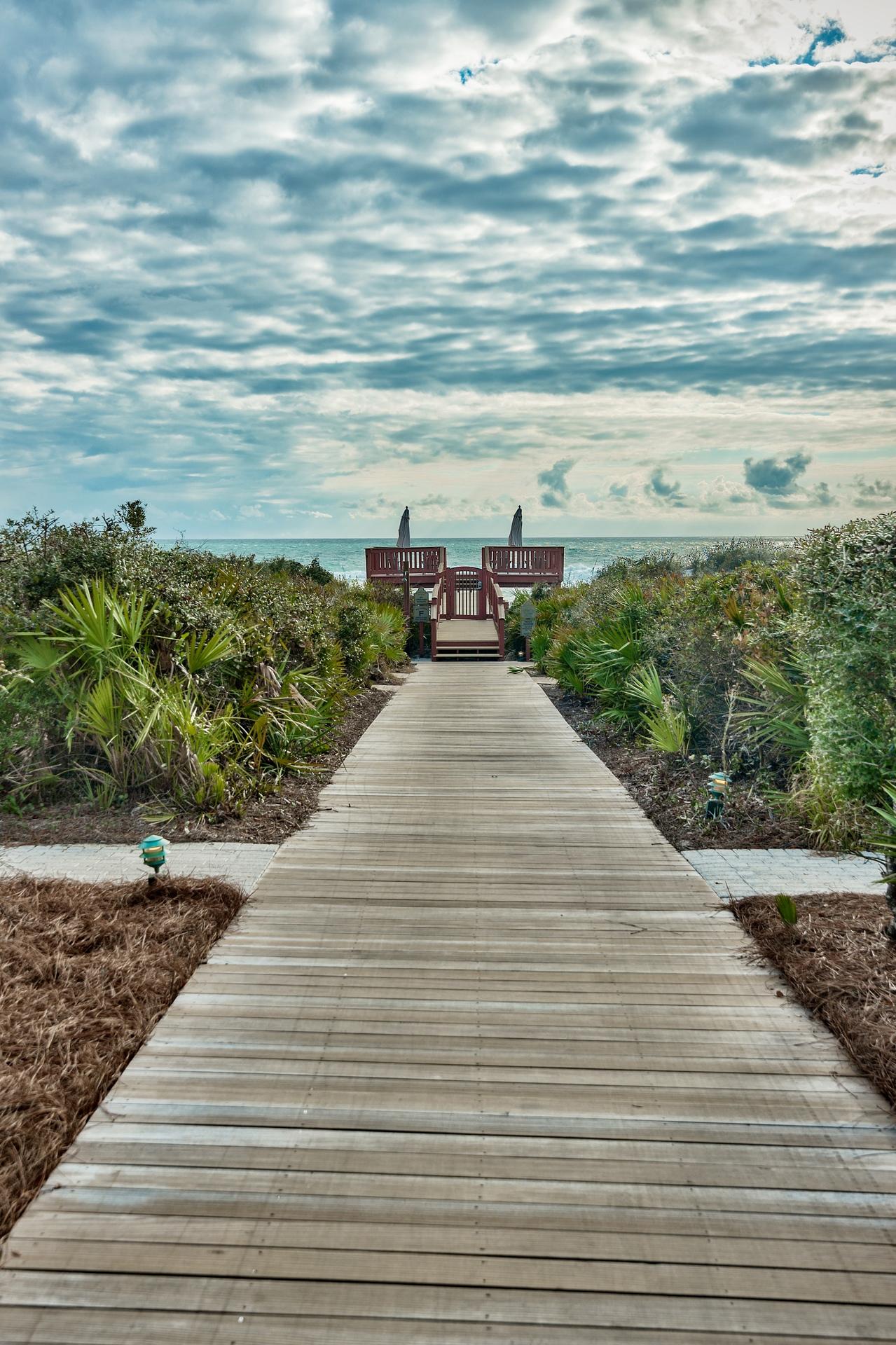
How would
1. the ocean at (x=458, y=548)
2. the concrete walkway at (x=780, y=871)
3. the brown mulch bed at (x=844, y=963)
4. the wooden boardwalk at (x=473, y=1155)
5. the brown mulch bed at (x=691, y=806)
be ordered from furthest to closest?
the ocean at (x=458, y=548)
the brown mulch bed at (x=691, y=806)
the concrete walkway at (x=780, y=871)
the brown mulch bed at (x=844, y=963)
the wooden boardwalk at (x=473, y=1155)

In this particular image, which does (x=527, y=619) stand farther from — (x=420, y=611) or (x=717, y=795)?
(x=717, y=795)

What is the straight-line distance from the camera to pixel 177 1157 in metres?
2.45

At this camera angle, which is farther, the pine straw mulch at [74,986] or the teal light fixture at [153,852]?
the teal light fixture at [153,852]

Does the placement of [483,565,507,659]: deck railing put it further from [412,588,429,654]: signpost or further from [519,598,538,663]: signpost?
[412,588,429,654]: signpost

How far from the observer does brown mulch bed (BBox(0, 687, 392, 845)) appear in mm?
5363

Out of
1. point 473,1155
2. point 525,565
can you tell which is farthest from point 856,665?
point 525,565

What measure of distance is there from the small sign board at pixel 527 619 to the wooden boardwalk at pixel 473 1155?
41.9ft

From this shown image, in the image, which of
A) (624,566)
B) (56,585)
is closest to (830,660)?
(56,585)

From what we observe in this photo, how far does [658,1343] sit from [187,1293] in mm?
1109

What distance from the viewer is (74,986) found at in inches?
131

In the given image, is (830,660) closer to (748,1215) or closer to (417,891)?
(417,891)

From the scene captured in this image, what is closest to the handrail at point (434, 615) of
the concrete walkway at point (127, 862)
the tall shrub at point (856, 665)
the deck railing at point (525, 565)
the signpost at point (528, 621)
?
the signpost at point (528, 621)

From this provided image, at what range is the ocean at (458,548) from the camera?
188 ft

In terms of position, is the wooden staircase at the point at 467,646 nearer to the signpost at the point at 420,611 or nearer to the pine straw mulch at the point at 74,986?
the signpost at the point at 420,611
